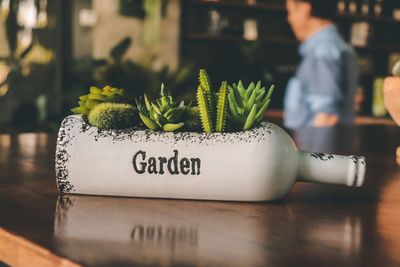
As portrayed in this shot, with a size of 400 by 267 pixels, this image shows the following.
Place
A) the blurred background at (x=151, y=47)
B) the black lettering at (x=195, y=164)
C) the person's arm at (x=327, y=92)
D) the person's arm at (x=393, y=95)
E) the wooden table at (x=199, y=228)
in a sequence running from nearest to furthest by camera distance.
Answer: the wooden table at (x=199, y=228)
the black lettering at (x=195, y=164)
the person's arm at (x=393, y=95)
the person's arm at (x=327, y=92)
the blurred background at (x=151, y=47)

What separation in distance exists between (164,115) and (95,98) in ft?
0.37

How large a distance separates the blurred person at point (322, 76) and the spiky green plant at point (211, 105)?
6.77 feet

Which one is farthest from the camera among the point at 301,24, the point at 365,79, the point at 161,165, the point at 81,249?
the point at 365,79

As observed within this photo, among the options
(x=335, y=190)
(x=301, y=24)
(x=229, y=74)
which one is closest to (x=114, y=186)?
(x=335, y=190)

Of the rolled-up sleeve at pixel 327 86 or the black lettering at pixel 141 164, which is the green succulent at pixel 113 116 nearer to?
the black lettering at pixel 141 164

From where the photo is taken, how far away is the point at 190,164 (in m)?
0.80

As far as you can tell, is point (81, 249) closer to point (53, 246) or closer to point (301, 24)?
point (53, 246)

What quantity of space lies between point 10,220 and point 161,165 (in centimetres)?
19

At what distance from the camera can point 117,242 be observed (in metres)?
0.60

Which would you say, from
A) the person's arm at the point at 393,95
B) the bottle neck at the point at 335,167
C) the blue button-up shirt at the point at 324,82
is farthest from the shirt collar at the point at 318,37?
the bottle neck at the point at 335,167

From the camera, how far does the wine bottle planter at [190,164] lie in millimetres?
794

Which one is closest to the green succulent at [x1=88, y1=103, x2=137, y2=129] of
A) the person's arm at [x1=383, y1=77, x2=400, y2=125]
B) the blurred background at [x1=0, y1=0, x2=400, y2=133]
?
the person's arm at [x1=383, y1=77, x2=400, y2=125]

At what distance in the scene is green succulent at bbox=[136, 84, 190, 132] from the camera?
0.81 m

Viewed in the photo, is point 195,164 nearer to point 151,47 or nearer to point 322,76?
point 322,76
